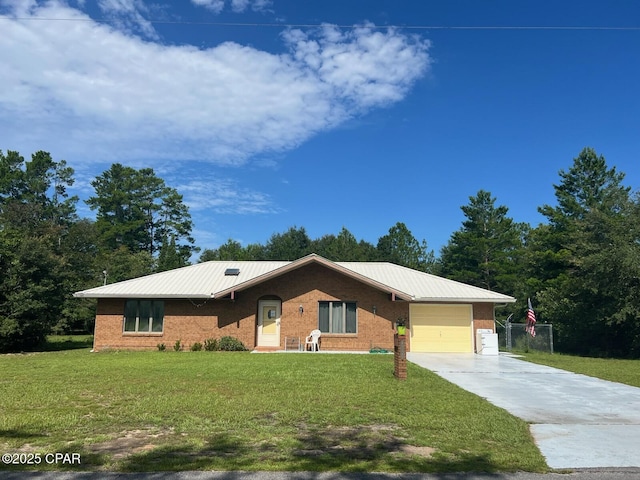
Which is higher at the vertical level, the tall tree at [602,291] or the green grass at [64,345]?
the tall tree at [602,291]

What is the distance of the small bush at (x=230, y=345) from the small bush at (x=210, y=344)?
7.8 inches

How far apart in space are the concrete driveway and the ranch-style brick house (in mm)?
4867

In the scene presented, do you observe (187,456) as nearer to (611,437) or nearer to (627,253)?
(611,437)

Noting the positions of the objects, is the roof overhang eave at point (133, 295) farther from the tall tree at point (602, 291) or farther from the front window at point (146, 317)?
the tall tree at point (602, 291)

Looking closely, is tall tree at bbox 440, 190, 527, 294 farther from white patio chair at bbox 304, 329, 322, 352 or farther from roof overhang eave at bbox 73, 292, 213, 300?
roof overhang eave at bbox 73, 292, 213, 300

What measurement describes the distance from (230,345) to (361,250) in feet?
115

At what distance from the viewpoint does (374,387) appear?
33.6ft

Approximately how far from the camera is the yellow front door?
68.2ft

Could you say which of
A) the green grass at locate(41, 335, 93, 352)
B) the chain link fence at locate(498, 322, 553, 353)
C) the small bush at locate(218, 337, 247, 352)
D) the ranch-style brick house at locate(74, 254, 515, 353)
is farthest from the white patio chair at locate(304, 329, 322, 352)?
the green grass at locate(41, 335, 93, 352)

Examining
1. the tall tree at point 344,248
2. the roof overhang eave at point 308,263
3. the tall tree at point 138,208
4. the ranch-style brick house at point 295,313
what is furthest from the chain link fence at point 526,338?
the tall tree at point 138,208

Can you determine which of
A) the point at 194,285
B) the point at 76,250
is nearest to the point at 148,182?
the point at 76,250

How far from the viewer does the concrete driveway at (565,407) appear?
5789 millimetres

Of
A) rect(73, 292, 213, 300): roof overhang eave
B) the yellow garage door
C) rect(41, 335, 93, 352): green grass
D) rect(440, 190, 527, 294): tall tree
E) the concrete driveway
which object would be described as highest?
rect(440, 190, 527, 294): tall tree

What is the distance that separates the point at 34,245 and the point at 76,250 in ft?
103
